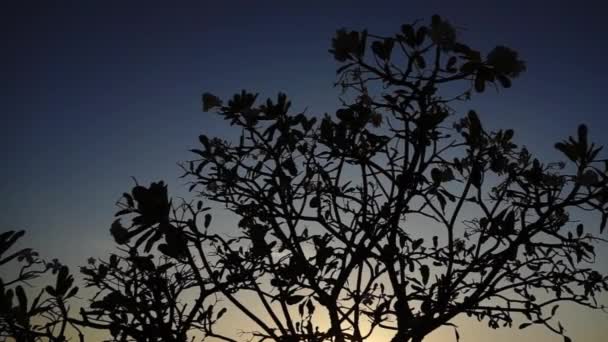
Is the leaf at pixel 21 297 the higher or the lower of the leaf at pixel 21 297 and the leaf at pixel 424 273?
the lower

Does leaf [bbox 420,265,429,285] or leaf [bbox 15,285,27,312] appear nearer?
leaf [bbox 15,285,27,312]

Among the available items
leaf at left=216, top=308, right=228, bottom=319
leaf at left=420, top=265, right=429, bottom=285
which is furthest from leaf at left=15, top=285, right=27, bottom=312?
leaf at left=420, top=265, right=429, bottom=285

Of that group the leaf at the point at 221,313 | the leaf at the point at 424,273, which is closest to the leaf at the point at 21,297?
the leaf at the point at 221,313

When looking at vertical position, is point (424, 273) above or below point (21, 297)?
above

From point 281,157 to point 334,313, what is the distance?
1172mm

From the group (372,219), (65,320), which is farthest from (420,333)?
(65,320)

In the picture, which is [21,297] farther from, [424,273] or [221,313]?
[424,273]

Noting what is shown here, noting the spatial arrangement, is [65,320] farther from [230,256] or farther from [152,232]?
[230,256]

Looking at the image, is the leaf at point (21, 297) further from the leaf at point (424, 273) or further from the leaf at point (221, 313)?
the leaf at point (424, 273)

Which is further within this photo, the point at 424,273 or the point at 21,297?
the point at 424,273

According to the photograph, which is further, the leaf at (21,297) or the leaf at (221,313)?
the leaf at (221,313)

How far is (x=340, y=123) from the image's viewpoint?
11.3ft

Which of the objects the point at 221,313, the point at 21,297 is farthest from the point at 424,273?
the point at 21,297

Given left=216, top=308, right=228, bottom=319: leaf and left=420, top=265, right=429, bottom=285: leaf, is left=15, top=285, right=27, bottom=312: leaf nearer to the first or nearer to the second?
left=216, top=308, right=228, bottom=319: leaf
